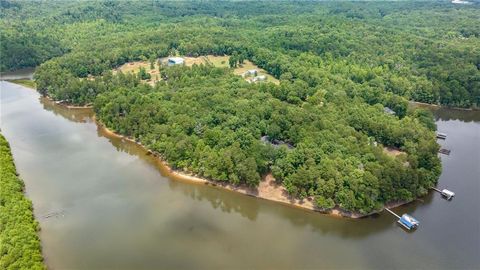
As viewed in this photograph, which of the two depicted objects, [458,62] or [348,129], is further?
[458,62]

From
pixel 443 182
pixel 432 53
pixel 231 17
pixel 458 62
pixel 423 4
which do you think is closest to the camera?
pixel 443 182

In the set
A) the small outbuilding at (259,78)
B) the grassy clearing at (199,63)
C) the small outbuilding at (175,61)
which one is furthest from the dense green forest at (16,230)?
the small outbuilding at (175,61)

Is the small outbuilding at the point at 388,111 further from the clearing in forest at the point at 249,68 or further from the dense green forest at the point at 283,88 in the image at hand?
the clearing in forest at the point at 249,68

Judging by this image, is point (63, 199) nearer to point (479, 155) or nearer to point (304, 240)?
point (304, 240)

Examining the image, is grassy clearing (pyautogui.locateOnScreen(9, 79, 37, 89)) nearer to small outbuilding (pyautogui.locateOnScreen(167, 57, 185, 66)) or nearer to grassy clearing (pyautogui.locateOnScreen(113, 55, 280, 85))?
grassy clearing (pyautogui.locateOnScreen(113, 55, 280, 85))

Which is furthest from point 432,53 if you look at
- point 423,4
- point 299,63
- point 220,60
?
point 423,4

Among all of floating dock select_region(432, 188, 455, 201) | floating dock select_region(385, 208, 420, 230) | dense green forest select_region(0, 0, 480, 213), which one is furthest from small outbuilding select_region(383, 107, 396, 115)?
floating dock select_region(385, 208, 420, 230)

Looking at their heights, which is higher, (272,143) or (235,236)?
(272,143)

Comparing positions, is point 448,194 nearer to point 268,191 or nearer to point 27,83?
point 268,191
